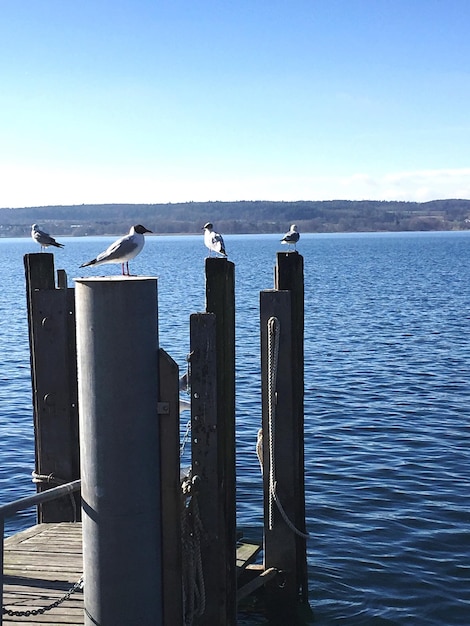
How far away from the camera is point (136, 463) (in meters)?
5.73

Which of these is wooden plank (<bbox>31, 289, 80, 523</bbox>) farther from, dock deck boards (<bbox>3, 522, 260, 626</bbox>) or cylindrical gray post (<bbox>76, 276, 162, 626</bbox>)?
cylindrical gray post (<bbox>76, 276, 162, 626</bbox>)

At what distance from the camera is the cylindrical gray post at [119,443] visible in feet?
18.5

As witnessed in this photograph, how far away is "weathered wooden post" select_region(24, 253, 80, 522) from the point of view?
853 centimetres

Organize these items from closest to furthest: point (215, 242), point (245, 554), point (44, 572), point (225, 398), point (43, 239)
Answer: point (225, 398) < point (44, 572) < point (245, 554) < point (215, 242) < point (43, 239)

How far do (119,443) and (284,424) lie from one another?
9.27 feet

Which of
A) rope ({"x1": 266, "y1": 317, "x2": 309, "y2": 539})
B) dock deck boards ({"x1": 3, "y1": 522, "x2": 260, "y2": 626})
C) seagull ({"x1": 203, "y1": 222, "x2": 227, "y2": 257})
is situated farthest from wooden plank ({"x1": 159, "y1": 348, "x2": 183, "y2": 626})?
seagull ({"x1": 203, "y1": 222, "x2": 227, "y2": 257})

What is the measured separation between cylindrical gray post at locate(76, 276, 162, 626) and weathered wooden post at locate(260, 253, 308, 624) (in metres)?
2.43

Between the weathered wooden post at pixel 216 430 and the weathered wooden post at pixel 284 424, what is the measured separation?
1.19 m

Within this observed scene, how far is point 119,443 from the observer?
223 inches

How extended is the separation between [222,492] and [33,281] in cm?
317

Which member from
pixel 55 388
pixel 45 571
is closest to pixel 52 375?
pixel 55 388

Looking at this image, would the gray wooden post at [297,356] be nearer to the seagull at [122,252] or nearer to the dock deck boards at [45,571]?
the dock deck boards at [45,571]

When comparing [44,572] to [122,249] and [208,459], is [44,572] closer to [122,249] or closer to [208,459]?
[208,459]

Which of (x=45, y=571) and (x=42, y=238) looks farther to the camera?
(x=42, y=238)
